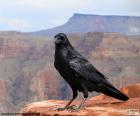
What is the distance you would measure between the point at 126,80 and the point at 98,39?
25154mm

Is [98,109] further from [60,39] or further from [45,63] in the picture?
[45,63]

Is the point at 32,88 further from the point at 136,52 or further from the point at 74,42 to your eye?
the point at 136,52

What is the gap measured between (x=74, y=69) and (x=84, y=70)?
0.31 meters

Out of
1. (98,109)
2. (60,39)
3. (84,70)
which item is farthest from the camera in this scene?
(98,109)

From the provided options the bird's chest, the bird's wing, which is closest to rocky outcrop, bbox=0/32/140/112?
the bird's wing

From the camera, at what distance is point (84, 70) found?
9750 mm

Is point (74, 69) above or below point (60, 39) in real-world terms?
below

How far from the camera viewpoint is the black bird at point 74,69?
31.2 ft

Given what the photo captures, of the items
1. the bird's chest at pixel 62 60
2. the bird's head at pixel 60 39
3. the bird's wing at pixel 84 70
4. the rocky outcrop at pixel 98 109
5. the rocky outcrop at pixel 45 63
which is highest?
the bird's head at pixel 60 39

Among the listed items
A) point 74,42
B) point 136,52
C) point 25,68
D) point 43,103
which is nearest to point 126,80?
point 136,52

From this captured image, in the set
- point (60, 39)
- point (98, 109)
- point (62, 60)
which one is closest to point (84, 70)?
point (62, 60)

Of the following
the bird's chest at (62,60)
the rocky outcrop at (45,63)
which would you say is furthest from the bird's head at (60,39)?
the rocky outcrop at (45,63)

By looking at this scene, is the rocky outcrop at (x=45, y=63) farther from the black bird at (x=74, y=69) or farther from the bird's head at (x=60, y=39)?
the bird's head at (x=60, y=39)

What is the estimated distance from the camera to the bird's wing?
9.56 metres
